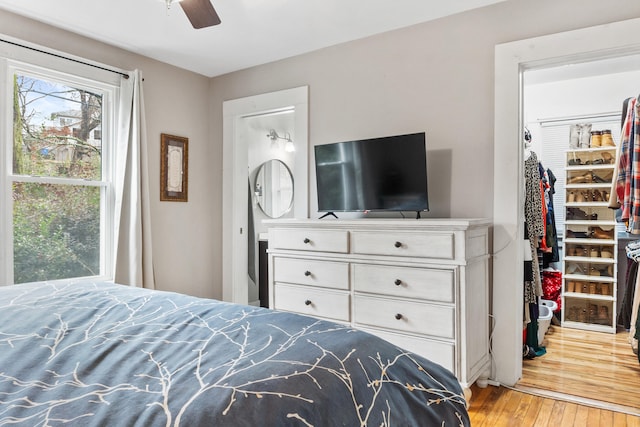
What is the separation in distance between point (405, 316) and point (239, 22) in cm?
228

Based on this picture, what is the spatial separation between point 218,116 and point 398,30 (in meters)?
1.94

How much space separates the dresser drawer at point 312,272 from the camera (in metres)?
2.74

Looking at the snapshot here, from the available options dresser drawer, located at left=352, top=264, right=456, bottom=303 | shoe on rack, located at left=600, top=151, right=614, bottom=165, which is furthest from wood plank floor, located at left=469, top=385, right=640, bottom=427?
shoe on rack, located at left=600, top=151, right=614, bottom=165

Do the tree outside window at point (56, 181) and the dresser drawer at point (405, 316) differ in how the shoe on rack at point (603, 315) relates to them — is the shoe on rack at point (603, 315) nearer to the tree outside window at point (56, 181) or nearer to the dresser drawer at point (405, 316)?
the dresser drawer at point (405, 316)

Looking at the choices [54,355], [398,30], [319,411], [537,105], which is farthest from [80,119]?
[537,105]

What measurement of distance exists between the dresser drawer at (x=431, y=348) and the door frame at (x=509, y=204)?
1.89ft

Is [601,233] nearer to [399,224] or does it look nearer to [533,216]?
[533,216]

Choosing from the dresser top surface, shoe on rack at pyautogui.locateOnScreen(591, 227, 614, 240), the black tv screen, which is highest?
the black tv screen

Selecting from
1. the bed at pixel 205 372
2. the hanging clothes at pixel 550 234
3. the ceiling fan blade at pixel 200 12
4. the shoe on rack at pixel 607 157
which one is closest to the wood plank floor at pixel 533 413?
the bed at pixel 205 372

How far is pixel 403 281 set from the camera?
8.20 feet

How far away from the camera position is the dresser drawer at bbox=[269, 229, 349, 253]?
274cm

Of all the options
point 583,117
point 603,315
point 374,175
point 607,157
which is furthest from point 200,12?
point 603,315

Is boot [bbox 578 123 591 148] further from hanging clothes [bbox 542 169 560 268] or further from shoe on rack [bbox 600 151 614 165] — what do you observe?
hanging clothes [bbox 542 169 560 268]

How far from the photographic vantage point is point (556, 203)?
181 inches
